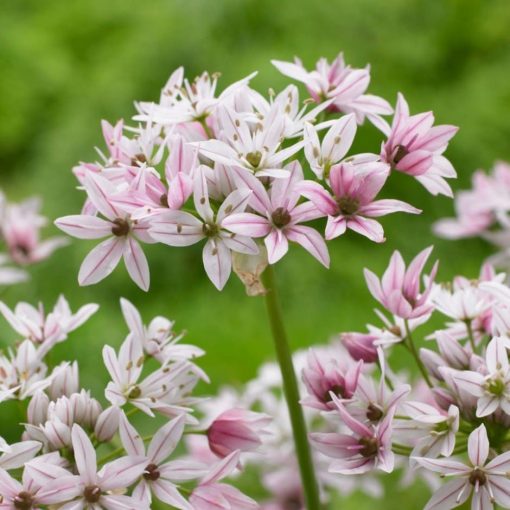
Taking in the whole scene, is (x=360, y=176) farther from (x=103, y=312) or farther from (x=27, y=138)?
(x=27, y=138)

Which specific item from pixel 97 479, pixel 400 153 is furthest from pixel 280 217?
pixel 97 479

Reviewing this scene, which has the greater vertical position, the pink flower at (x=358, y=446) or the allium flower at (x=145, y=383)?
the allium flower at (x=145, y=383)

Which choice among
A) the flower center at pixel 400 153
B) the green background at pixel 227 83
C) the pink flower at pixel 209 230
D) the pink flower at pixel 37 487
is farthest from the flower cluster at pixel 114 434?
the green background at pixel 227 83

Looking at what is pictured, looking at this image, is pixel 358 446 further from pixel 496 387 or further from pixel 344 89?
pixel 344 89

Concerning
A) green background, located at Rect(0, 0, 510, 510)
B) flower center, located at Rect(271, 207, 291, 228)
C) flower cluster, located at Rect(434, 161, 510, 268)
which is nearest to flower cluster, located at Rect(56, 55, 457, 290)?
flower center, located at Rect(271, 207, 291, 228)

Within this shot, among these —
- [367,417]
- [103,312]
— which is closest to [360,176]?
[367,417]

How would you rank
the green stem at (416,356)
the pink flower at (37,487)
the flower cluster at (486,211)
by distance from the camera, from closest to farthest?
the pink flower at (37,487) < the green stem at (416,356) < the flower cluster at (486,211)

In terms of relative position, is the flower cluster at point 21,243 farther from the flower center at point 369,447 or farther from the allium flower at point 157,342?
the flower center at point 369,447
